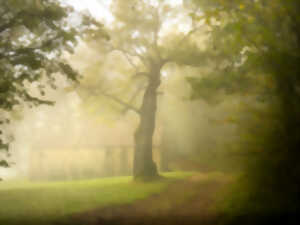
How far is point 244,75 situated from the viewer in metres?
9.50

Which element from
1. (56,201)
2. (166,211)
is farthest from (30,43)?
(166,211)

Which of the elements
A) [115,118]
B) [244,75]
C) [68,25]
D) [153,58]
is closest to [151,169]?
[115,118]

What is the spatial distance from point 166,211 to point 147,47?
9680 mm

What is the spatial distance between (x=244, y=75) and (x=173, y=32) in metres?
6.98

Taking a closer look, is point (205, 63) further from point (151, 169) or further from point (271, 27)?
point (271, 27)

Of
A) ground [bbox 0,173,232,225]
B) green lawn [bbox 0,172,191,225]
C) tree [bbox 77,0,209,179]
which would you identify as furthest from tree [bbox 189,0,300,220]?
tree [bbox 77,0,209,179]

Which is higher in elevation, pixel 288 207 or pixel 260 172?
pixel 260 172

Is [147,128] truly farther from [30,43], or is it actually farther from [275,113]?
[275,113]

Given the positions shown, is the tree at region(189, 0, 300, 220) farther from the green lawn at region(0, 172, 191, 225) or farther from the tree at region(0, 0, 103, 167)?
the tree at region(0, 0, 103, 167)

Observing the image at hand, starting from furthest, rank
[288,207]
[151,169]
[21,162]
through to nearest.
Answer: [21,162] → [151,169] → [288,207]

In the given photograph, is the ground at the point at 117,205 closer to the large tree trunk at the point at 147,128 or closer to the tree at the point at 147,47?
the large tree trunk at the point at 147,128

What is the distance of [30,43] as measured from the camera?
31.3ft

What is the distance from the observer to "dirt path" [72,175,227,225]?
22.0ft

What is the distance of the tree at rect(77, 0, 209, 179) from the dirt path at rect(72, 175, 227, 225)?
480cm
